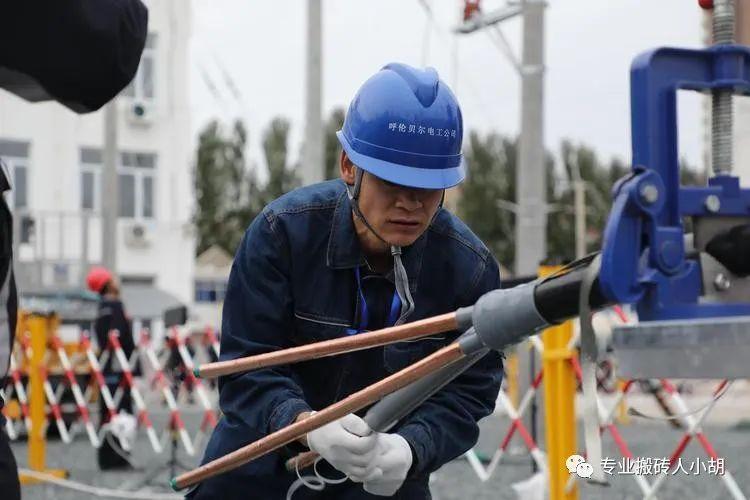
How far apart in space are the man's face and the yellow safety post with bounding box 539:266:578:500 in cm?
277

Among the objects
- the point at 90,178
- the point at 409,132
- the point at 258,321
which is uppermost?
the point at 90,178

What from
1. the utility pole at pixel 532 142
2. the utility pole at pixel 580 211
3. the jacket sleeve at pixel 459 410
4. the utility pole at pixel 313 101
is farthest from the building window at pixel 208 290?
the jacket sleeve at pixel 459 410

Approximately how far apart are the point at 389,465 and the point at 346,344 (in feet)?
1.65

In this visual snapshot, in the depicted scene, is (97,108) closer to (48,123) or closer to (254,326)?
(254,326)

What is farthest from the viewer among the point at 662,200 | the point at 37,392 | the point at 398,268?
the point at 37,392

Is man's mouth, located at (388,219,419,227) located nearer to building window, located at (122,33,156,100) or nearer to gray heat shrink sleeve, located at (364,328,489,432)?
gray heat shrink sleeve, located at (364,328,489,432)

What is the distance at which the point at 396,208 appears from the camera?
2473mm

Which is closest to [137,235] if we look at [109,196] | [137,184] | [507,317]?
[137,184]

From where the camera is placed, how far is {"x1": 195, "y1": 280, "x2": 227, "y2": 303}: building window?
130 feet

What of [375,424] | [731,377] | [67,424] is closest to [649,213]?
[731,377]

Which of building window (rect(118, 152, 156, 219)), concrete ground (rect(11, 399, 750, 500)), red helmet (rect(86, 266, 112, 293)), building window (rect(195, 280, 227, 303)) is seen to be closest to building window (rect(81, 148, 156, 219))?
building window (rect(118, 152, 156, 219))

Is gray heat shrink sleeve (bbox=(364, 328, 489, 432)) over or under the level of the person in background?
over

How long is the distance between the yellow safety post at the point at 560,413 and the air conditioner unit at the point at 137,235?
1050 inches

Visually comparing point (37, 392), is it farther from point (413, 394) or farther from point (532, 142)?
point (413, 394)
